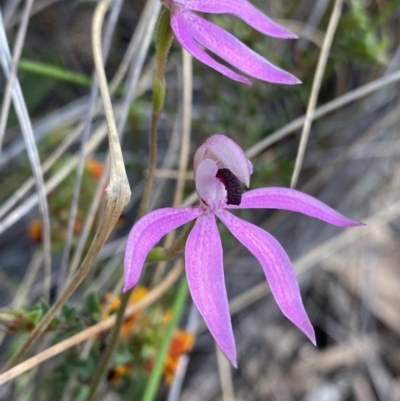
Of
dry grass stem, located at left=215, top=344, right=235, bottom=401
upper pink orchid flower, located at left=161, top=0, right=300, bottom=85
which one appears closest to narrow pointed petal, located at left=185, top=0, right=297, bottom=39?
upper pink orchid flower, located at left=161, top=0, right=300, bottom=85

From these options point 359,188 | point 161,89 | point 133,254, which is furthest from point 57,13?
point 133,254

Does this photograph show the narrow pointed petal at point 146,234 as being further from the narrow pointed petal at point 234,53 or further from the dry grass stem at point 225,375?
the dry grass stem at point 225,375

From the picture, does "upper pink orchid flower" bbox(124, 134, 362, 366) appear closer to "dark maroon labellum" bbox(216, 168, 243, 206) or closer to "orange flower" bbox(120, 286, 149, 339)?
"dark maroon labellum" bbox(216, 168, 243, 206)

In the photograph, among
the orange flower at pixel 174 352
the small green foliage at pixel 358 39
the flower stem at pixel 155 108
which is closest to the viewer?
the flower stem at pixel 155 108

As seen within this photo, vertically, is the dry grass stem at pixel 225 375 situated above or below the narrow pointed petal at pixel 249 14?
below

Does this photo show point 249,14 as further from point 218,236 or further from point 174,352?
point 174,352

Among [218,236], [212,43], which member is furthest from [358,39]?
[218,236]

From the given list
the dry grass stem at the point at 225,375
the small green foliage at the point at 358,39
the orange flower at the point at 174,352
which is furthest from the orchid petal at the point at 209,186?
the dry grass stem at the point at 225,375

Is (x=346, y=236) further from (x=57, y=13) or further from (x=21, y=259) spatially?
(x=57, y=13)
